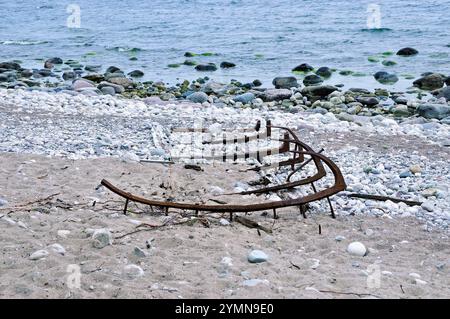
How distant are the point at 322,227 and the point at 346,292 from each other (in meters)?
1.22

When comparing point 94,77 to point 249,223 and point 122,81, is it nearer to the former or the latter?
point 122,81

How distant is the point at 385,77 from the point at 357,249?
11558 mm

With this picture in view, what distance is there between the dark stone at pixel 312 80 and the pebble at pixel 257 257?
11.0 m

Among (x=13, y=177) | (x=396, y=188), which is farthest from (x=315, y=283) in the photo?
(x=13, y=177)

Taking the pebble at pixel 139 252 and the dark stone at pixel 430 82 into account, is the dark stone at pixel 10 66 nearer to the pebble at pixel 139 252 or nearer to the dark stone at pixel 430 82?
the dark stone at pixel 430 82

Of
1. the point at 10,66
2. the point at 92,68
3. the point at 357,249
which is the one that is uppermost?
Result: the point at 357,249

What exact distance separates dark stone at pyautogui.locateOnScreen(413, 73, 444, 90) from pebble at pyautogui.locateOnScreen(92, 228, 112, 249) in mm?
11298

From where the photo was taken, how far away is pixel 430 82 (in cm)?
1378

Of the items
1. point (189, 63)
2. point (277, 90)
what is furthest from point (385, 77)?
point (189, 63)

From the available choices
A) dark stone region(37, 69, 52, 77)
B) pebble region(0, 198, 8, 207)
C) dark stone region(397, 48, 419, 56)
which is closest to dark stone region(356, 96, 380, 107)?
dark stone region(397, 48, 419, 56)

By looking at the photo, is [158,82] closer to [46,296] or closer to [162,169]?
[162,169]

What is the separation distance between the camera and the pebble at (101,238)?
Result: 3.78 meters

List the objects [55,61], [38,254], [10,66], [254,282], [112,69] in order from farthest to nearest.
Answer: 1. [55,61]
2. [10,66]
3. [112,69]
4. [38,254]
5. [254,282]

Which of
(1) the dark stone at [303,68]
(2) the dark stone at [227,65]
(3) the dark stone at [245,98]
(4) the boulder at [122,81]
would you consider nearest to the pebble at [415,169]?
(3) the dark stone at [245,98]
